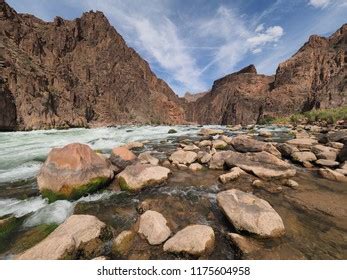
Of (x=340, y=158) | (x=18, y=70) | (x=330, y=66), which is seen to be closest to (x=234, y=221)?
(x=340, y=158)

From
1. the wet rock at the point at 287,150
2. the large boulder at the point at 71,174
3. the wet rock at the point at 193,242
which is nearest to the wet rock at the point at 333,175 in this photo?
the wet rock at the point at 287,150

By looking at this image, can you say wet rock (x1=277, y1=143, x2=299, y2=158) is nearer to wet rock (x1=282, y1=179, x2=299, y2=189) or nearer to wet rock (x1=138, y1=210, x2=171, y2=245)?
wet rock (x1=282, y1=179, x2=299, y2=189)

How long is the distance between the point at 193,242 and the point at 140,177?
3.34 meters

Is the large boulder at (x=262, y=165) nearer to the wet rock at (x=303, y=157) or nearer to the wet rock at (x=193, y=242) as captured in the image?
the wet rock at (x=303, y=157)

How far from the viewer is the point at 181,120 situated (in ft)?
348

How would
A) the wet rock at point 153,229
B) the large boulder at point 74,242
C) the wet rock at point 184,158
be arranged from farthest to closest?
1. the wet rock at point 184,158
2. the wet rock at point 153,229
3. the large boulder at point 74,242

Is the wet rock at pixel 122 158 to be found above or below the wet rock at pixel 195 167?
above

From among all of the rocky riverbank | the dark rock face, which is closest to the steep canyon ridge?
the dark rock face

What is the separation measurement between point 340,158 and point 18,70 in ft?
152

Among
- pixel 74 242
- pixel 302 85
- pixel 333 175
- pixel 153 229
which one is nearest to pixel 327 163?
pixel 333 175

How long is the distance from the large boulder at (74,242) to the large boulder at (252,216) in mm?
2496

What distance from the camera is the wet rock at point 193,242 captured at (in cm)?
352

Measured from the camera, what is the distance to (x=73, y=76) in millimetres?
59281

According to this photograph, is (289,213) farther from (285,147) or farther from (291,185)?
(285,147)
